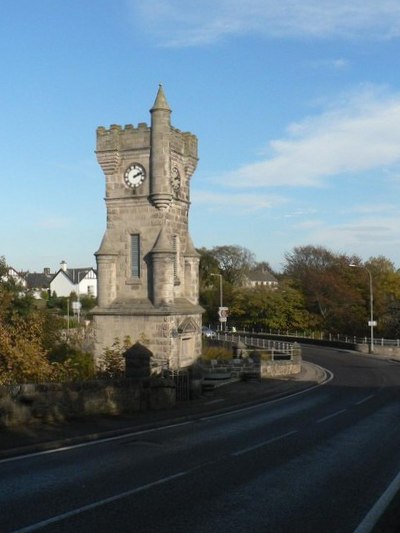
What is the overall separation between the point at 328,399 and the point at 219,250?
265 ft

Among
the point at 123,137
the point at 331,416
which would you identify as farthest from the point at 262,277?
the point at 331,416

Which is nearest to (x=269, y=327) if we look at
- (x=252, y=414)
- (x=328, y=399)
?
(x=328, y=399)

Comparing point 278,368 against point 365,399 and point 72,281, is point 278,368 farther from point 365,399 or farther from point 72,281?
point 72,281

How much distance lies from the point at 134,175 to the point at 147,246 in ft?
12.5

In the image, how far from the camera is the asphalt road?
8.69 metres

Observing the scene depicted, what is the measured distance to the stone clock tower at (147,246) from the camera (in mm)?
31281

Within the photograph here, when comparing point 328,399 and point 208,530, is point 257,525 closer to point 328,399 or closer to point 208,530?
point 208,530

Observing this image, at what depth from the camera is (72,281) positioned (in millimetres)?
127875

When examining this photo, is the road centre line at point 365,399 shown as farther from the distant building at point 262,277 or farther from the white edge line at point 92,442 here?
the distant building at point 262,277

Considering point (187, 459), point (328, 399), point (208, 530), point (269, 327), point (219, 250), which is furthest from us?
point (219, 250)

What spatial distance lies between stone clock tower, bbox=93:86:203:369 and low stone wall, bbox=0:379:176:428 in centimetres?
1055

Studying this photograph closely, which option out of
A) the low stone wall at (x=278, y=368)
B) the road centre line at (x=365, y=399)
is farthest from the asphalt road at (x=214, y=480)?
the low stone wall at (x=278, y=368)

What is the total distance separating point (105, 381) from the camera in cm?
1862

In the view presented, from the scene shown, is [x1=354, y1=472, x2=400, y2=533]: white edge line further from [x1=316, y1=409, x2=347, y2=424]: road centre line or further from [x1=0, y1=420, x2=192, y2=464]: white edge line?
[x1=316, y1=409, x2=347, y2=424]: road centre line
